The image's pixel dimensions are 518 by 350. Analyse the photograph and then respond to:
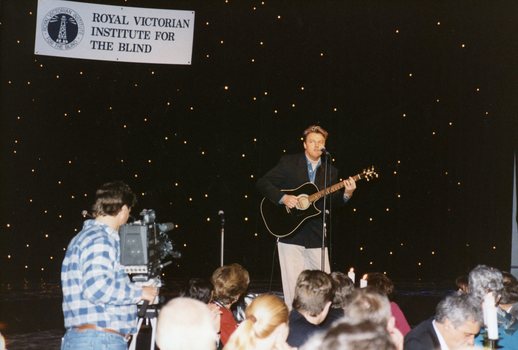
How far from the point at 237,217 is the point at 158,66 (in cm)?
215

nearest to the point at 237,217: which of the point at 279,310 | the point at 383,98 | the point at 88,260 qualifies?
the point at 383,98

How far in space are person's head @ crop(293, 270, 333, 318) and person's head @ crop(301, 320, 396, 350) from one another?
1972 mm

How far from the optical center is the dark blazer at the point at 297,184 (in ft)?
20.5

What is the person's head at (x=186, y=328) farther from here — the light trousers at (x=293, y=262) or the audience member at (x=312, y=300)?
the light trousers at (x=293, y=262)

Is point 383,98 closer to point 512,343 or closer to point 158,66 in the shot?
point 158,66

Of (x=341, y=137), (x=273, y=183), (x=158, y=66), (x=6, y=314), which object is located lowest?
(x=6, y=314)

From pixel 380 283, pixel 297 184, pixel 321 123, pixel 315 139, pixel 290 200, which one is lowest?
pixel 380 283

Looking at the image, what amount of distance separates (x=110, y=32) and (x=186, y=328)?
6642mm

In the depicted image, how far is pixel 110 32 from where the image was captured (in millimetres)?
8250

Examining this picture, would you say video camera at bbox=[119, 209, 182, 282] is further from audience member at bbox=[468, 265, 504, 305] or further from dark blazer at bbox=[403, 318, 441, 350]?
audience member at bbox=[468, 265, 504, 305]

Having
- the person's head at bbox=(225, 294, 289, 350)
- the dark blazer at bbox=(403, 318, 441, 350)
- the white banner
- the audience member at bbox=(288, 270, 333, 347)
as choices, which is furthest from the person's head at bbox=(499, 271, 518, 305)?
the white banner

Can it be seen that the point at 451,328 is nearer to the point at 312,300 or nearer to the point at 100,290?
the point at 312,300

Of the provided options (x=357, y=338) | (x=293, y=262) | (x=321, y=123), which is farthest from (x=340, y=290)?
(x=321, y=123)

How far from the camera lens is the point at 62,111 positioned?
8570 millimetres
